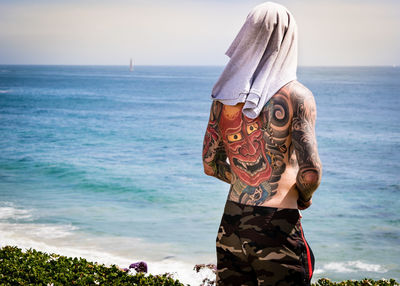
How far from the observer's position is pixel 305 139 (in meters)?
2.62

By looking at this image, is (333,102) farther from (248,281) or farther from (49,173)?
(248,281)

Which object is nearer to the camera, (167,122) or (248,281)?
(248,281)

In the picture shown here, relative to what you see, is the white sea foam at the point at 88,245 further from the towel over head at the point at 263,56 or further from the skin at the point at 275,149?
the towel over head at the point at 263,56

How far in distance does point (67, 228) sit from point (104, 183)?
17.1 feet

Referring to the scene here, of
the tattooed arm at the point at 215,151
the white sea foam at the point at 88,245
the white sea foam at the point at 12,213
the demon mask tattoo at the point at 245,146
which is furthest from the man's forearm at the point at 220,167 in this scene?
the white sea foam at the point at 12,213

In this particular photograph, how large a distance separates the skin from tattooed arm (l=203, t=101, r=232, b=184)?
11 mm

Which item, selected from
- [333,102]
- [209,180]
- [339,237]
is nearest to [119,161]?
[209,180]

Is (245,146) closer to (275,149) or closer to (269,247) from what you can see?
(275,149)

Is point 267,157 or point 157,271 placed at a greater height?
point 267,157

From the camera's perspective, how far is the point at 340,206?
14656 mm

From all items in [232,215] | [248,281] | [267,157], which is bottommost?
[248,281]

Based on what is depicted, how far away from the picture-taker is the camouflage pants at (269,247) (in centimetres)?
271

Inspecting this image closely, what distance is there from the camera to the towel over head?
8.93ft

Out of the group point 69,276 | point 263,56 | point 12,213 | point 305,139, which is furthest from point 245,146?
point 12,213
